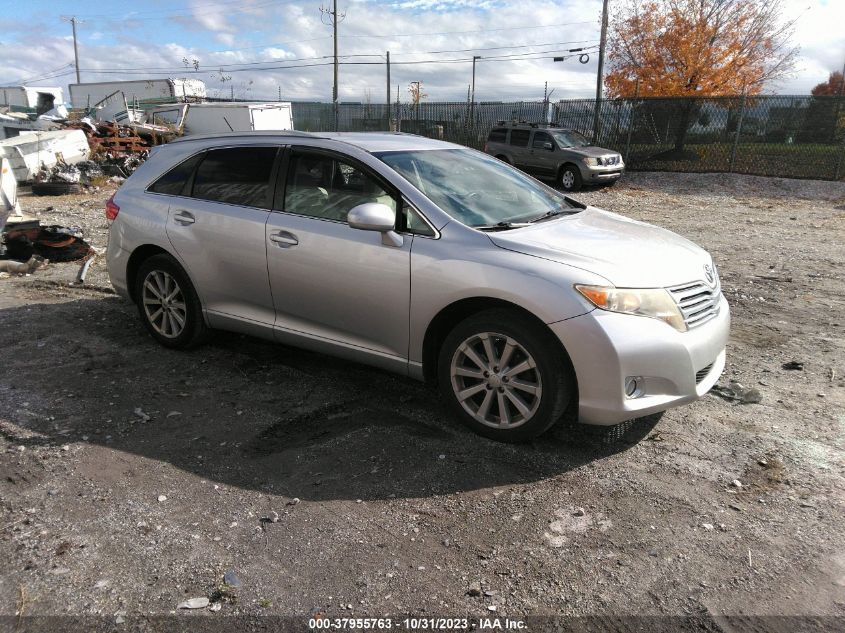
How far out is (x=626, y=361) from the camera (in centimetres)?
321

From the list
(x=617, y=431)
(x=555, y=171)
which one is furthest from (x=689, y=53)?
(x=617, y=431)

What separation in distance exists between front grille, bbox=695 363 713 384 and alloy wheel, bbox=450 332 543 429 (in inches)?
34.4

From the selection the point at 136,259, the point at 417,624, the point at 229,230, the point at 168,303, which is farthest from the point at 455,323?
the point at 136,259

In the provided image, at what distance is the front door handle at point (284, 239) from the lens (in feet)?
13.9

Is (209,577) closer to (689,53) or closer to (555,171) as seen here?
(555,171)

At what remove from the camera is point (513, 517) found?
9.95 feet

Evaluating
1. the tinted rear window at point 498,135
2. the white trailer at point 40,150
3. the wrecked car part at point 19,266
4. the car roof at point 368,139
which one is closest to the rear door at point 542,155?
the tinted rear window at point 498,135

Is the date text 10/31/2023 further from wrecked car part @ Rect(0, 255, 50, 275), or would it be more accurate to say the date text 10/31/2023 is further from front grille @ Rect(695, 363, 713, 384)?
wrecked car part @ Rect(0, 255, 50, 275)

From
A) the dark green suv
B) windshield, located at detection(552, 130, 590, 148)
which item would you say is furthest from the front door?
windshield, located at detection(552, 130, 590, 148)

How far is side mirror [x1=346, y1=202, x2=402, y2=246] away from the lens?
3715mm

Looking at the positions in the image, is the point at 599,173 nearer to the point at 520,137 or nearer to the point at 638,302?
the point at 520,137

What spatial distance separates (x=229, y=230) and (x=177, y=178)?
0.88m

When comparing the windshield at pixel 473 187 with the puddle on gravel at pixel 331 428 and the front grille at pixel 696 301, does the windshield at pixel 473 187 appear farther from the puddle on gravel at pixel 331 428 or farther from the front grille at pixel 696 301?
the puddle on gravel at pixel 331 428

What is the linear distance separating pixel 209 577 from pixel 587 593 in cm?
154
